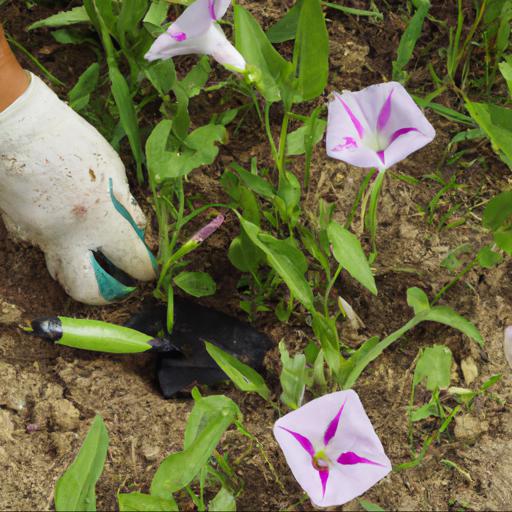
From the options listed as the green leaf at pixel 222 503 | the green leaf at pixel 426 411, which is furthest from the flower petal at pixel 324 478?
the green leaf at pixel 426 411

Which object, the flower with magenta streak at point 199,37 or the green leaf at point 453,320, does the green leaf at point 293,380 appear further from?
the flower with magenta streak at point 199,37

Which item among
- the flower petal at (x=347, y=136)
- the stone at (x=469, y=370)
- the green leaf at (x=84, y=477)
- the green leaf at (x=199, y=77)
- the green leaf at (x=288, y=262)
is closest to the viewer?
the green leaf at (x=84, y=477)

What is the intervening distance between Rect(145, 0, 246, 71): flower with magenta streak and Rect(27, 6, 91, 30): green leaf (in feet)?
1.22

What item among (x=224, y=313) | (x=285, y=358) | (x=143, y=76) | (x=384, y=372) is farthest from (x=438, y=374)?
(x=143, y=76)

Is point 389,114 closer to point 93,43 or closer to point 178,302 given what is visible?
point 178,302

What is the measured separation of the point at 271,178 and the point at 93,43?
1.35 ft

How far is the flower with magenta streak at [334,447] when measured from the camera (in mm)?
819

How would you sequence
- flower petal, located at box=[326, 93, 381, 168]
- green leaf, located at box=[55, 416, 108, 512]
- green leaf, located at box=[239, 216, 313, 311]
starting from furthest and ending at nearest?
green leaf, located at box=[239, 216, 313, 311]
flower petal, located at box=[326, 93, 381, 168]
green leaf, located at box=[55, 416, 108, 512]

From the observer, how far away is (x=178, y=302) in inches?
46.6

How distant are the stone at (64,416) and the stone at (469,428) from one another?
54 centimetres

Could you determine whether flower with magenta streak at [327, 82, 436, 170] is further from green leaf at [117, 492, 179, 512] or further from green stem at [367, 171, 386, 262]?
green leaf at [117, 492, 179, 512]

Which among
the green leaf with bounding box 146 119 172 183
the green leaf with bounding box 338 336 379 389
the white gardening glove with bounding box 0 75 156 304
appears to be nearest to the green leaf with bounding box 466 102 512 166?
the green leaf with bounding box 338 336 379 389

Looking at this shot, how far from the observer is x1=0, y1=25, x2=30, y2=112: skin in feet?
3.18

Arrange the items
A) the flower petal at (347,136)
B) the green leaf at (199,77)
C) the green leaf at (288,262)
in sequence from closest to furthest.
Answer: the flower petal at (347,136) → the green leaf at (288,262) → the green leaf at (199,77)
